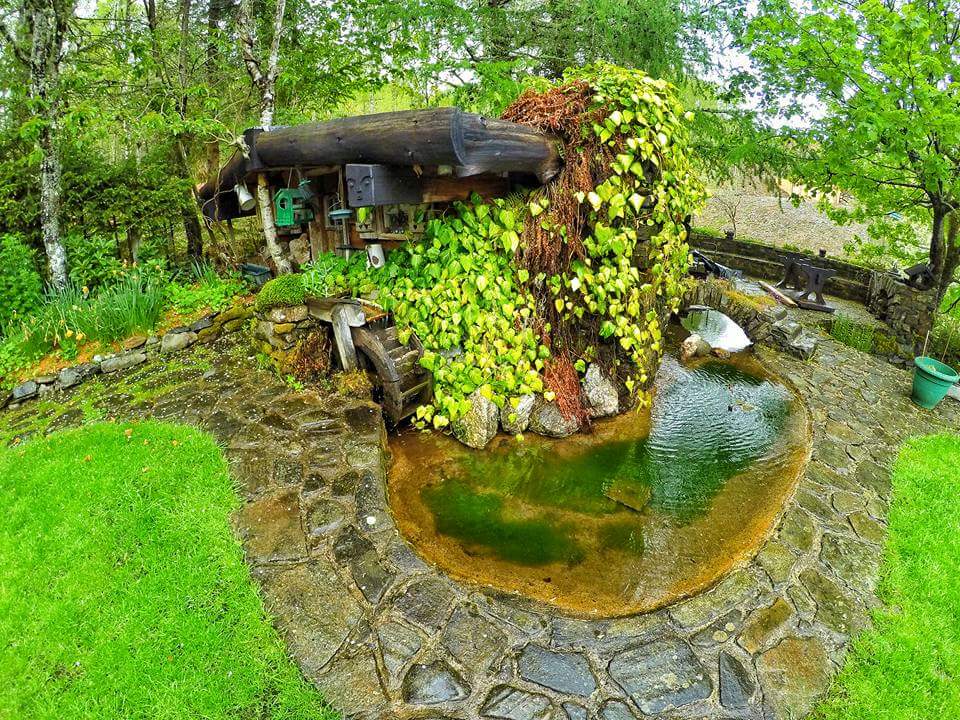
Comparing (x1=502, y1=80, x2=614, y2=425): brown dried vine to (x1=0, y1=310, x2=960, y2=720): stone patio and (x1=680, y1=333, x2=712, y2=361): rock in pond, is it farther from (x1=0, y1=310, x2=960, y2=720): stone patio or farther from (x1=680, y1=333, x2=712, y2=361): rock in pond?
(x1=680, y1=333, x2=712, y2=361): rock in pond

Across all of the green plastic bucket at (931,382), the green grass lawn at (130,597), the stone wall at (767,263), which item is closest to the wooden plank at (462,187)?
the green grass lawn at (130,597)

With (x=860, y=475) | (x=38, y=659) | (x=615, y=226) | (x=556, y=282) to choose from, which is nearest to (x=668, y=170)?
(x=615, y=226)

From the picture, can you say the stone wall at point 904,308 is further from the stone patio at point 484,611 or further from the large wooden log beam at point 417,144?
the large wooden log beam at point 417,144

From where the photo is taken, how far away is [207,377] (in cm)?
564

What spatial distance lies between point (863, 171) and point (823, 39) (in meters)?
A: 2.12

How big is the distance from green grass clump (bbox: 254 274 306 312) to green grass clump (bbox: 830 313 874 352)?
9135 millimetres

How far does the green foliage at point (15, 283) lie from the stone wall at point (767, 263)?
1536 centimetres

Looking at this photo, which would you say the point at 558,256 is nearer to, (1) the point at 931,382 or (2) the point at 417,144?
(2) the point at 417,144

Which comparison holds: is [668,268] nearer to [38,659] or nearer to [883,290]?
[38,659]

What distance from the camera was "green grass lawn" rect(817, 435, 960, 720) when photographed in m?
2.72

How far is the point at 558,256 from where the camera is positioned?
204 inches

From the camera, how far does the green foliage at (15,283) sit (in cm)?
611

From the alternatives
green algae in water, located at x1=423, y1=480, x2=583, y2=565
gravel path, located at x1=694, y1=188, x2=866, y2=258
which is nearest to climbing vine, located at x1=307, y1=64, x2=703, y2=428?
green algae in water, located at x1=423, y1=480, x2=583, y2=565

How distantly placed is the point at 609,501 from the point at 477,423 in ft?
5.16
